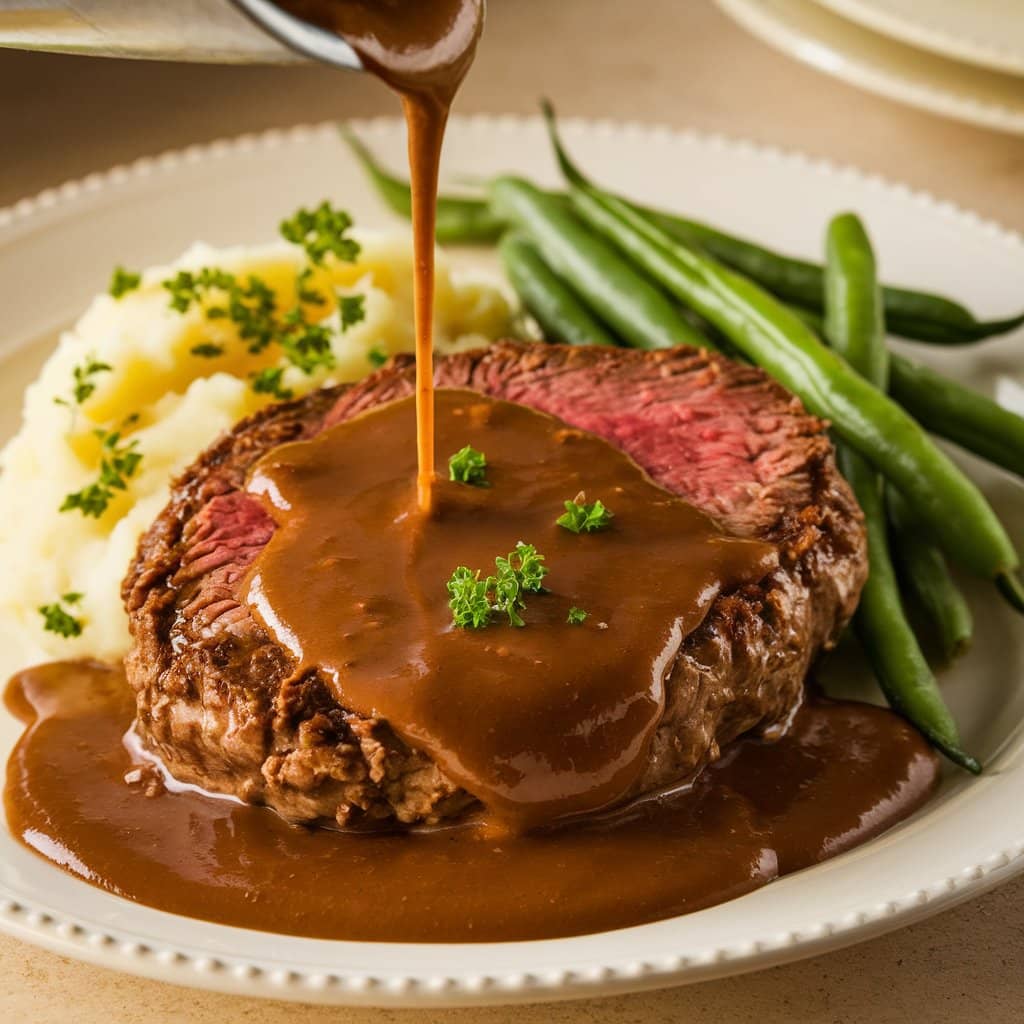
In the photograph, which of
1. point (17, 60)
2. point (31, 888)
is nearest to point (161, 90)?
point (17, 60)

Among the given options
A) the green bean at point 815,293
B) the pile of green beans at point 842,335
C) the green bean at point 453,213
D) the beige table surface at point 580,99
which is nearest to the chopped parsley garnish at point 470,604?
the pile of green beans at point 842,335

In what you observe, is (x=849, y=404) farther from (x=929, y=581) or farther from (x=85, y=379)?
(x=85, y=379)

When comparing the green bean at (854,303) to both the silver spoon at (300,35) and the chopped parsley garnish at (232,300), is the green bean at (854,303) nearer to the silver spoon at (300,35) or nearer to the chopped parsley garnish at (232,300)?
the chopped parsley garnish at (232,300)

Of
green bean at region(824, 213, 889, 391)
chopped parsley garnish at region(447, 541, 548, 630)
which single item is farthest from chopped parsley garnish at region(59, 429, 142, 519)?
green bean at region(824, 213, 889, 391)

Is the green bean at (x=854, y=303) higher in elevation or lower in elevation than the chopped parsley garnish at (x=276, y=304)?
lower

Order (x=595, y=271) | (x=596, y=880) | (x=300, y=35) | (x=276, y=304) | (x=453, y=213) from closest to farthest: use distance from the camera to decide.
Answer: (x=300, y=35), (x=596, y=880), (x=276, y=304), (x=595, y=271), (x=453, y=213)

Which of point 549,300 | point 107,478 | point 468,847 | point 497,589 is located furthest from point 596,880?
point 549,300

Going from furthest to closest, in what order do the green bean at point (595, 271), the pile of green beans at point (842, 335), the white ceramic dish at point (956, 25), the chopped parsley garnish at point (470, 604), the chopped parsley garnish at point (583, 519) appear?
the white ceramic dish at point (956, 25)
the green bean at point (595, 271)
the pile of green beans at point (842, 335)
the chopped parsley garnish at point (583, 519)
the chopped parsley garnish at point (470, 604)

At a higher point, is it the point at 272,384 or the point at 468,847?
the point at 272,384
